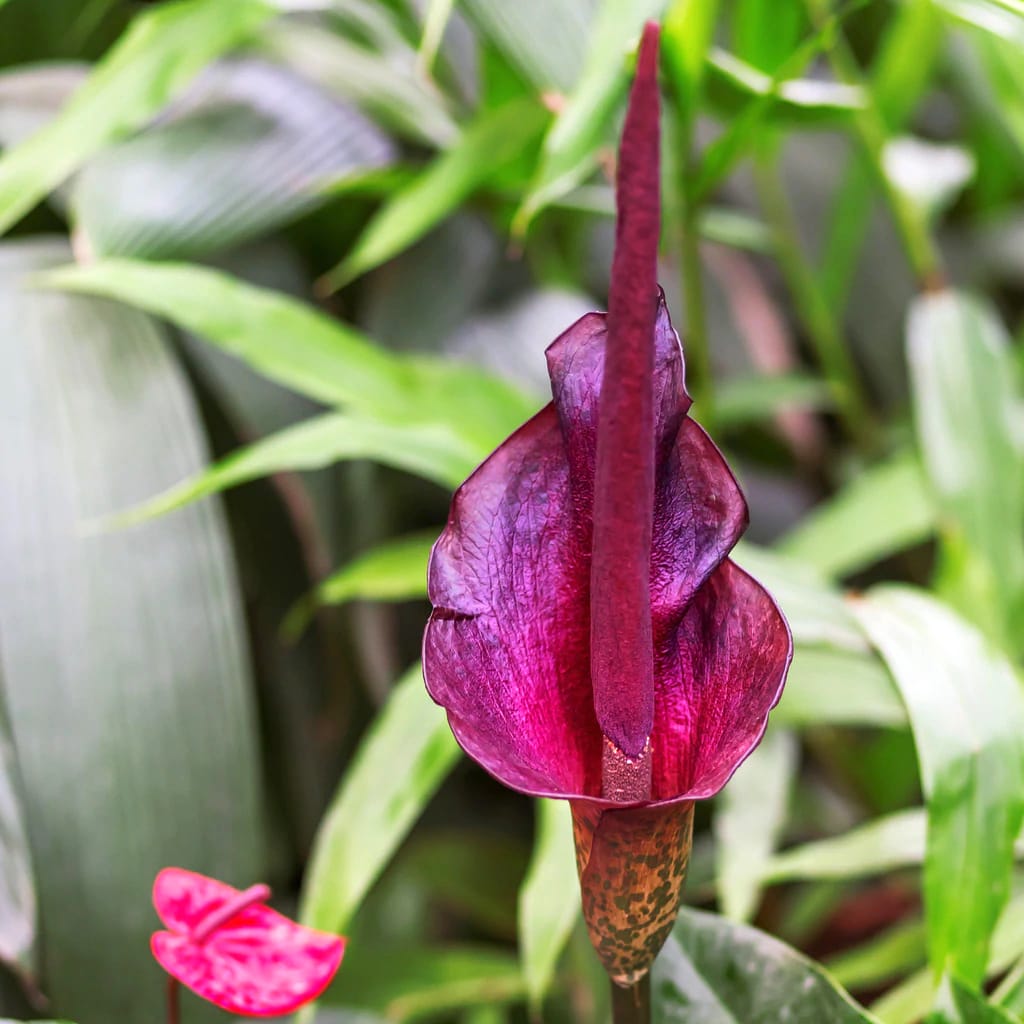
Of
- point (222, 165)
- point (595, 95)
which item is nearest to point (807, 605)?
point (595, 95)

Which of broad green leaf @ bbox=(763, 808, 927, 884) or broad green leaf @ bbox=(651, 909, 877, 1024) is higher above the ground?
broad green leaf @ bbox=(651, 909, 877, 1024)

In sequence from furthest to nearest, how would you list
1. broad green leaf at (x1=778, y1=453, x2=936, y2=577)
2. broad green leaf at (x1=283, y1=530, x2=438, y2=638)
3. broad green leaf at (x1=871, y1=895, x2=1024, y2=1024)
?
1. broad green leaf at (x1=778, y1=453, x2=936, y2=577)
2. broad green leaf at (x1=283, y1=530, x2=438, y2=638)
3. broad green leaf at (x1=871, y1=895, x2=1024, y2=1024)

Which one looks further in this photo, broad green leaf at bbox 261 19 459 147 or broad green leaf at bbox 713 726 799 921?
broad green leaf at bbox 261 19 459 147

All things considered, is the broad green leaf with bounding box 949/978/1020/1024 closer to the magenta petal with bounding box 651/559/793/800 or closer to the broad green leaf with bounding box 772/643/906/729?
the magenta petal with bounding box 651/559/793/800

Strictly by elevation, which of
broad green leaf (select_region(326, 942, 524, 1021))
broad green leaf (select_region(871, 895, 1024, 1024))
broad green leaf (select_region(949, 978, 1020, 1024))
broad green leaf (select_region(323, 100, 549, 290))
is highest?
broad green leaf (select_region(323, 100, 549, 290))

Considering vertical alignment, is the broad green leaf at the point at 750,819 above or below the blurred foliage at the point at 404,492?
below

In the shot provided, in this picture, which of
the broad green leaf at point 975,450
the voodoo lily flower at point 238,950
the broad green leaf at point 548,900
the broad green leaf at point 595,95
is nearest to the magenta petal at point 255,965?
the voodoo lily flower at point 238,950

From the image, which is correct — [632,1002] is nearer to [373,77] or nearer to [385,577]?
[385,577]

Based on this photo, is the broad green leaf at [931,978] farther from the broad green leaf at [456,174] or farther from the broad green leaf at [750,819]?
the broad green leaf at [456,174]

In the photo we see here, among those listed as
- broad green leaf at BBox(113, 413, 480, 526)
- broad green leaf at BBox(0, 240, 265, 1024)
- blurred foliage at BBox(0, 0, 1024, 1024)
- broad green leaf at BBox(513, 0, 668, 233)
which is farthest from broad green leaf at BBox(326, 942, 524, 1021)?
broad green leaf at BBox(513, 0, 668, 233)
